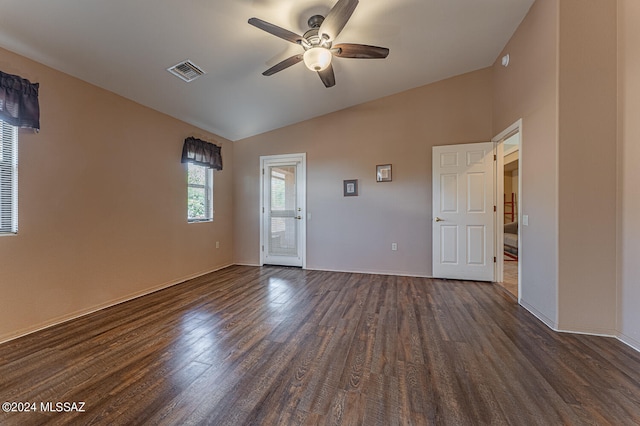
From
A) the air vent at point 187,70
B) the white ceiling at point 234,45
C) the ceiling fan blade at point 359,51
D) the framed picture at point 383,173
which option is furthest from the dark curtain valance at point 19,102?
the framed picture at point 383,173

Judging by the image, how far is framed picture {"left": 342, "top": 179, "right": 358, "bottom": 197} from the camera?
174 inches

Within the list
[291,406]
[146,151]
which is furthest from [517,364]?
[146,151]

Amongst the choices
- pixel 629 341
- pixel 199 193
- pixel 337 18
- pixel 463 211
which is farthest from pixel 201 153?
pixel 629 341

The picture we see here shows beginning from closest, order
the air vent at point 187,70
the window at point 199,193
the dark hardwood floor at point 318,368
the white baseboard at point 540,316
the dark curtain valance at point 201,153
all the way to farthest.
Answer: the dark hardwood floor at point 318,368 → the white baseboard at point 540,316 → the air vent at point 187,70 → the dark curtain valance at point 201,153 → the window at point 199,193

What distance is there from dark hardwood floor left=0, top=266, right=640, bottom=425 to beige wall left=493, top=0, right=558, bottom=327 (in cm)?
39

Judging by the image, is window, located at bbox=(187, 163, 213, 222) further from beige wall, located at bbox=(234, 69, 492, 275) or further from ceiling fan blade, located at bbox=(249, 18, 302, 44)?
ceiling fan blade, located at bbox=(249, 18, 302, 44)

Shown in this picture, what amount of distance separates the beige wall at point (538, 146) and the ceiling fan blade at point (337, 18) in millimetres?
1987

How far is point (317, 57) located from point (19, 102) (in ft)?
8.45

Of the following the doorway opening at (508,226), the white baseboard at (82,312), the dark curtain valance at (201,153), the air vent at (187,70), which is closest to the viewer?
the white baseboard at (82,312)

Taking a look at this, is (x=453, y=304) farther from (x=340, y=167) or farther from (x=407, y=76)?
(x=407, y=76)

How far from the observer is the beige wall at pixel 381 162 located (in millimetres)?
4012

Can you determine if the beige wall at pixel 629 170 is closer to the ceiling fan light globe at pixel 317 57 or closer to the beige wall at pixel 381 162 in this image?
the beige wall at pixel 381 162

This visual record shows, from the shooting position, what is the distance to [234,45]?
2.54 m

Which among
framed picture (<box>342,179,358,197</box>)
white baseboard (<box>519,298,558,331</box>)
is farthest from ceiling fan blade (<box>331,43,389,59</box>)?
white baseboard (<box>519,298,558,331</box>)
